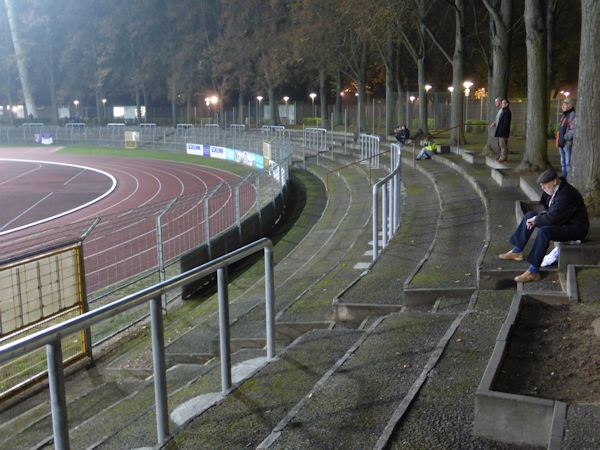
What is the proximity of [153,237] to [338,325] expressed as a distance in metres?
5.61

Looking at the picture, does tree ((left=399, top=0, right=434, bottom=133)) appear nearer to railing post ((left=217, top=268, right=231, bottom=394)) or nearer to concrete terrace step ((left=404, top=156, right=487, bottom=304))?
concrete terrace step ((left=404, top=156, right=487, bottom=304))

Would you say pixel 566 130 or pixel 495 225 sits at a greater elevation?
pixel 566 130

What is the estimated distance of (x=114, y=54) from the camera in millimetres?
71812

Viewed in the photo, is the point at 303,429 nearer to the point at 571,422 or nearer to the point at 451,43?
the point at 571,422

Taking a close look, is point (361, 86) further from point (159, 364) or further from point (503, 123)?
point (159, 364)

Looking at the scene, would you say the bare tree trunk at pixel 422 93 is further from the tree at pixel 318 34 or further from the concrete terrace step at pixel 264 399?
the concrete terrace step at pixel 264 399

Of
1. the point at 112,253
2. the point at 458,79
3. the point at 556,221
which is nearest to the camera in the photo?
the point at 556,221

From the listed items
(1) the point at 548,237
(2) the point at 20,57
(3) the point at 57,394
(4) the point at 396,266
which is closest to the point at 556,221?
(1) the point at 548,237

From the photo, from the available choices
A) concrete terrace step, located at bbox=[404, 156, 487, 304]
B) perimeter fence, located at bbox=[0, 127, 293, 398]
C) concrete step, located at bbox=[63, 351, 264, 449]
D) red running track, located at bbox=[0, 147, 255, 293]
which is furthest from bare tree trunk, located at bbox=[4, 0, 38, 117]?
concrete step, located at bbox=[63, 351, 264, 449]

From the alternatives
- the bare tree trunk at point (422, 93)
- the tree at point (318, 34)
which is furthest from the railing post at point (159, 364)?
the tree at point (318, 34)

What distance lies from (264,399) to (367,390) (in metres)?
0.74

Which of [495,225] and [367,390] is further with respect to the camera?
[495,225]

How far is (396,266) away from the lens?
928cm

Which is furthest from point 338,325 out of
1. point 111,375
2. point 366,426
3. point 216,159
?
point 216,159
